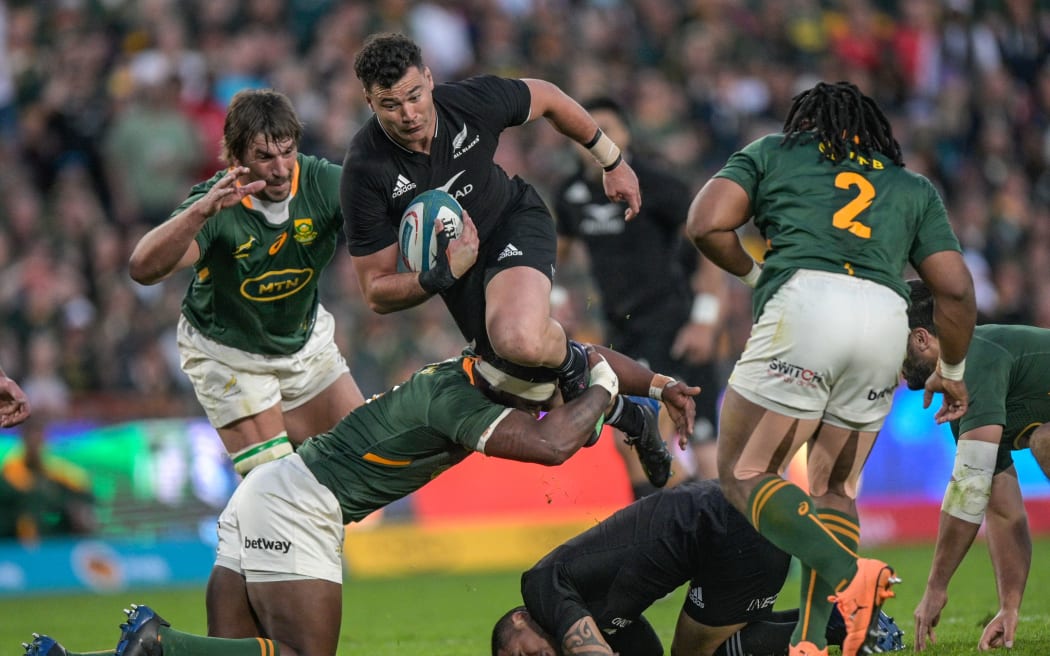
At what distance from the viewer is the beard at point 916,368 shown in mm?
6535

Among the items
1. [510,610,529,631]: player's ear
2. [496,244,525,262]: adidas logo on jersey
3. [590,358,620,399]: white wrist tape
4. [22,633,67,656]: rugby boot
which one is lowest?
[510,610,529,631]: player's ear

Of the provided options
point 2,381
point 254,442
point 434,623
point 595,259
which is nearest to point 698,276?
point 595,259

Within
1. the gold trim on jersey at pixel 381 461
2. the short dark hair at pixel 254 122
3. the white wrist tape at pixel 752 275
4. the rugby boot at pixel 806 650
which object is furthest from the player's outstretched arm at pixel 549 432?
the short dark hair at pixel 254 122

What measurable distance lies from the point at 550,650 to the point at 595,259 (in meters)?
4.61

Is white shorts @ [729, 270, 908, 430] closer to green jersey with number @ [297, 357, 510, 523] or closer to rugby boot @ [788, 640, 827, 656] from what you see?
rugby boot @ [788, 640, 827, 656]

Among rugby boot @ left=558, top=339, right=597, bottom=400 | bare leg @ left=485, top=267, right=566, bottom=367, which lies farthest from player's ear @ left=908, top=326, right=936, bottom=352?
bare leg @ left=485, top=267, right=566, bottom=367

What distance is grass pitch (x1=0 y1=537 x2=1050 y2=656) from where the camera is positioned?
25.6 feet

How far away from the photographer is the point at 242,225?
24.9 ft

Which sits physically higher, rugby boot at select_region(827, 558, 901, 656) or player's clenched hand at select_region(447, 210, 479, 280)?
player's clenched hand at select_region(447, 210, 479, 280)

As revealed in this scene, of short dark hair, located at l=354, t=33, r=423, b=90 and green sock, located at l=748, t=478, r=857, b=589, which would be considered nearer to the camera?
green sock, located at l=748, t=478, r=857, b=589

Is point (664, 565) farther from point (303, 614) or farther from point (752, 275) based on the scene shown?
point (303, 614)

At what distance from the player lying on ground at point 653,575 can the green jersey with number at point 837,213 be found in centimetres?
102

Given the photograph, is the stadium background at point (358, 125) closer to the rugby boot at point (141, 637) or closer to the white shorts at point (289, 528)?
the white shorts at point (289, 528)

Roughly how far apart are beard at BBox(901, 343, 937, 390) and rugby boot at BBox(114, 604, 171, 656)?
136 inches
